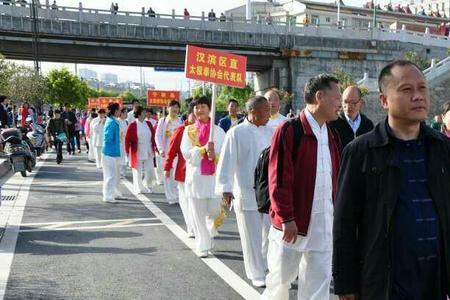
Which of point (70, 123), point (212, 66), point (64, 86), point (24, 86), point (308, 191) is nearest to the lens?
point (308, 191)

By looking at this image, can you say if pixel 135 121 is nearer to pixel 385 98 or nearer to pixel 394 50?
pixel 385 98

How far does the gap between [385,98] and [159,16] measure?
3394 centimetres

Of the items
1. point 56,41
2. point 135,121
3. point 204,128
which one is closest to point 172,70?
point 56,41

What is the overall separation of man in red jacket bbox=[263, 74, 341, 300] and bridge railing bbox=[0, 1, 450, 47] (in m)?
31.4

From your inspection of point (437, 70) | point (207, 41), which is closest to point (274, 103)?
point (207, 41)

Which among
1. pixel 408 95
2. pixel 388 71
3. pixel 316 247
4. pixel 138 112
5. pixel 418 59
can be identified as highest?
pixel 418 59

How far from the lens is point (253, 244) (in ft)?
17.6

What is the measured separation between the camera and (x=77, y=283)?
545 centimetres

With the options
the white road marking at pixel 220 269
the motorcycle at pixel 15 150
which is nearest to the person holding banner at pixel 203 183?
the white road marking at pixel 220 269

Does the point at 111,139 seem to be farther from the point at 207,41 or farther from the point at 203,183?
the point at 207,41

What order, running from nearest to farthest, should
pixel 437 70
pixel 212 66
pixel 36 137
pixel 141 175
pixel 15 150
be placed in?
pixel 212 66 < pixel 141 175 < pixel 15 150 < pixel 36 137 < pixel 437 70

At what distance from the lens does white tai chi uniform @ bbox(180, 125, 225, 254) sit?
6.48 metres

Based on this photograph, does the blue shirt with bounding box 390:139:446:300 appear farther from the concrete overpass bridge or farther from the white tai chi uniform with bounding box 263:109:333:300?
the concrete overpass bridge

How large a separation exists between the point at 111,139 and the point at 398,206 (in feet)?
28.7
